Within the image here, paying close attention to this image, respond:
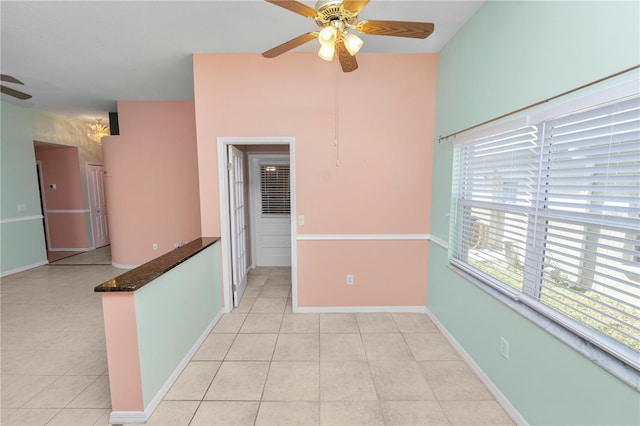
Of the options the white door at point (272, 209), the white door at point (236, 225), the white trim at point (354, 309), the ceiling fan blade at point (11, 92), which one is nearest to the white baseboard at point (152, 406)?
the white door at point (236, 225)

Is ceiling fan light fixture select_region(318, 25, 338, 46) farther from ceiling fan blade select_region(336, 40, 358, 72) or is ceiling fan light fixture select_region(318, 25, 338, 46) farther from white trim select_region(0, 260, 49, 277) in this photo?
white trim select_region(0, 260, 49, 277)

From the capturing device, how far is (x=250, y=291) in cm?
353

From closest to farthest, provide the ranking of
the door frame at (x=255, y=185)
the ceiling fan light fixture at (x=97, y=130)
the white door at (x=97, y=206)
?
the door frame at (x=255, y=185), the ceiling fan light fixture at (x=97, y=130), the white door at (x=97, y=206)

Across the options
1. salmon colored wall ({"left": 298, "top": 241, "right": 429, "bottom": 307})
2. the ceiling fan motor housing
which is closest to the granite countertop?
salmon colored wall ({"left": 298, "top": 241, "right": 429, "bottom": 307})

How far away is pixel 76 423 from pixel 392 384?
2118 millimetres

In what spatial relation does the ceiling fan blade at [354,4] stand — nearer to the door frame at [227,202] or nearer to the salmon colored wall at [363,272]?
the door frame at [227,202]

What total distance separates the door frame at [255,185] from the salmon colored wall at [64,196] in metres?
4.05

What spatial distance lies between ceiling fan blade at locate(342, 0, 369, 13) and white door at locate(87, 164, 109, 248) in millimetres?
6806

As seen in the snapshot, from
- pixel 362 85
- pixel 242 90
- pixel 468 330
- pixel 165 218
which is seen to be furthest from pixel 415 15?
pixel 165 218

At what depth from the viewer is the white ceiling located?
1.95 meters

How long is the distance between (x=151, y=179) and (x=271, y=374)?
3.89m

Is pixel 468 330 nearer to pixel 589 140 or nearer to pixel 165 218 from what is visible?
pixel 589 140

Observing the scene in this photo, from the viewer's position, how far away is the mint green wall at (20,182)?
4.16m

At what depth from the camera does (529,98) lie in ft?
5.00
